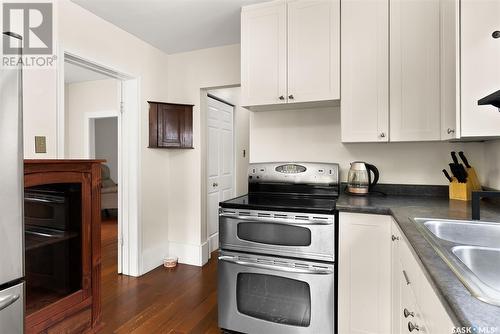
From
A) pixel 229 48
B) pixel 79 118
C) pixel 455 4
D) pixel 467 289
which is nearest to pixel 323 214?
pixel 467 289

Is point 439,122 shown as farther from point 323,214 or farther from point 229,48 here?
point 229,48

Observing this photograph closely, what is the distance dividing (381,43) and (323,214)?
1.28 metres

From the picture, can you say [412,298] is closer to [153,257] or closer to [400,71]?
[400,71]

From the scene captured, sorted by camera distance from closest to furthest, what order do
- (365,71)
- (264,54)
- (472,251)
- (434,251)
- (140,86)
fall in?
(434,251) → (472,251) → (365,71) → (264,54) → (140,86)

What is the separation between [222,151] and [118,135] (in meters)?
1.36

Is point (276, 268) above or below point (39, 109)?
below

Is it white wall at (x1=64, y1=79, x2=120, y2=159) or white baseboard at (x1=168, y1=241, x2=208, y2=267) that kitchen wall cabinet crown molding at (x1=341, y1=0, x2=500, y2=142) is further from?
white wall at (x1=64, y1=79, x2=120, y2=159)

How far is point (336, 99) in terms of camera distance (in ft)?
6.63

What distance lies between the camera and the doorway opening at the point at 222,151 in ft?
11.1

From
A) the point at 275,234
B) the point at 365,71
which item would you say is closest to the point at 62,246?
the point at 275,234

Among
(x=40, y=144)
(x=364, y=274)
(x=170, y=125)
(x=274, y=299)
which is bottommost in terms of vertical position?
(x=274, y=299)

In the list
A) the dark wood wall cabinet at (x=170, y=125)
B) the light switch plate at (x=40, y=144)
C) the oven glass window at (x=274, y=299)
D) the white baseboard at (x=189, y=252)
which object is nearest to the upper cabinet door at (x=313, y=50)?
the oven glass window at (x=274, y=299)

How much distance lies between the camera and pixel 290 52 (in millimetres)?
2107

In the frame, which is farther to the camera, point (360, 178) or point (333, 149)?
point (333, 149)
